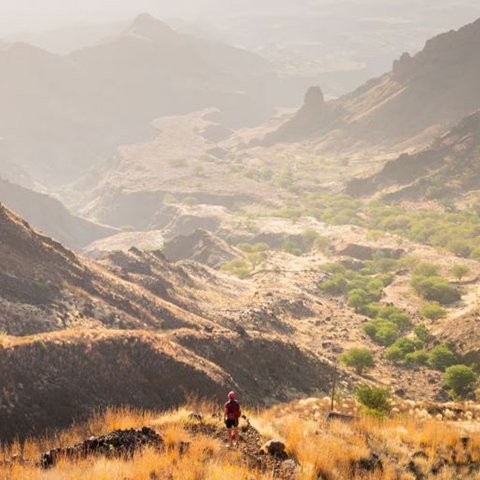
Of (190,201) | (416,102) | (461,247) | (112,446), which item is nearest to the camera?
(112,446)

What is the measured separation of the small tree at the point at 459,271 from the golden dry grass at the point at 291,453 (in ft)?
167

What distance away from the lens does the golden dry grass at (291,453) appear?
8969 millimetres

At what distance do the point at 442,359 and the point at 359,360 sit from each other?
5.62 m

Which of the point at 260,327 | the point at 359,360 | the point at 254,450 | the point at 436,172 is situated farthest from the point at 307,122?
the point at 254,450

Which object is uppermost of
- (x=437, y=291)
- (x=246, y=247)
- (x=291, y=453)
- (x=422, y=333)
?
(x=246, y=247)

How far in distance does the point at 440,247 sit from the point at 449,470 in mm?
72165

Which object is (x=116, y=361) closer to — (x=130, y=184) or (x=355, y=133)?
(x=130, y=184)

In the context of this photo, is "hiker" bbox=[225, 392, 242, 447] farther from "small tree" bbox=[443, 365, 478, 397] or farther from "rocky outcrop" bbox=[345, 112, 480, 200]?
"rocky outcrop" bbox=[345, 112, 480, 200]

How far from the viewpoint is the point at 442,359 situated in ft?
117

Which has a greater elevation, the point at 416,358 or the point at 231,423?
the point at 231,423

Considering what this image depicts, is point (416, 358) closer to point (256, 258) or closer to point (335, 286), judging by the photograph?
point (335, 286)

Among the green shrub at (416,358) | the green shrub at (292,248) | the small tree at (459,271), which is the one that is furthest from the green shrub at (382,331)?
the green shrub at (292,248)

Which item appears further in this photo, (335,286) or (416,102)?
(416,102)

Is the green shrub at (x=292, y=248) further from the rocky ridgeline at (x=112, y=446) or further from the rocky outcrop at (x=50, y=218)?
the rocky ridgeline at (x=112, y=446)
